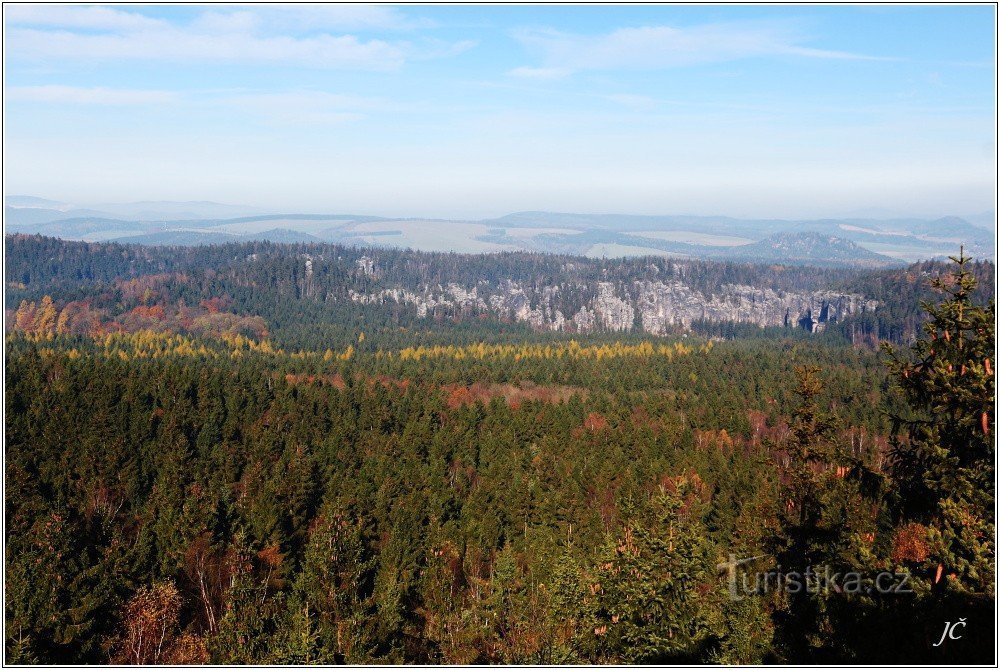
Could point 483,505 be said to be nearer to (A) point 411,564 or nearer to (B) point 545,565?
(A) point 411,564

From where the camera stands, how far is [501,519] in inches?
2522

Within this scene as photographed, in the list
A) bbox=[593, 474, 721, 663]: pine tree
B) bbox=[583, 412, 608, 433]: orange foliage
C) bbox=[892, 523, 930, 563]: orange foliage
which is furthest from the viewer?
bbox=[583, 412, 608, 433]: orange foliage

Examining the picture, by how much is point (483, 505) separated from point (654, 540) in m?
41.5

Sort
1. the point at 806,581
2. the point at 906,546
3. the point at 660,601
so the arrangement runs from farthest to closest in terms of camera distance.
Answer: the point at 906,546 < the point at 806,581 < the point at 660,601

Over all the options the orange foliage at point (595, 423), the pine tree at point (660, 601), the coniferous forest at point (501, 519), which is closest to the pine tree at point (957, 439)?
the coniferous forest at point (501, 519)

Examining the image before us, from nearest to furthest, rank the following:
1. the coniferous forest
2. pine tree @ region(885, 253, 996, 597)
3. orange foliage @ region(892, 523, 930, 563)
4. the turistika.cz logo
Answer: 1. pine tree @ region(885, 253, 996, 597)
2. the coniferous forest
3. the turistika.cz logo
4. orange foliage @ region(892, 523, 930, 563)

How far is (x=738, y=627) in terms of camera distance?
31.3 metres

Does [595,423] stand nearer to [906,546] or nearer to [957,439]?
[906,546]

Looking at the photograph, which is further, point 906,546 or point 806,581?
point 906,546

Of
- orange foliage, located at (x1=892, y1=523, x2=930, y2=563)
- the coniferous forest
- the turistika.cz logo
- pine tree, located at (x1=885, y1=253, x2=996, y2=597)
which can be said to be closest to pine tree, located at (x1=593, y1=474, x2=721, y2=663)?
the coniferous forest

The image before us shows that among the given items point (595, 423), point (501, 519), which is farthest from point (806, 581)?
point (595, 423)

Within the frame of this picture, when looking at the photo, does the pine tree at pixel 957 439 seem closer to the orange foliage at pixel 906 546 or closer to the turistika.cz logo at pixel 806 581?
the turistika.cz logo at pixel 806 581

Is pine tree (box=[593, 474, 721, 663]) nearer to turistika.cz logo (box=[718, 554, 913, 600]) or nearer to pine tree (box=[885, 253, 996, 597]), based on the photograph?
turistika.cz logo (box=[718, 554, 913, 600])

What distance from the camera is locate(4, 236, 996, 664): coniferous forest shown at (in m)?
17.5
